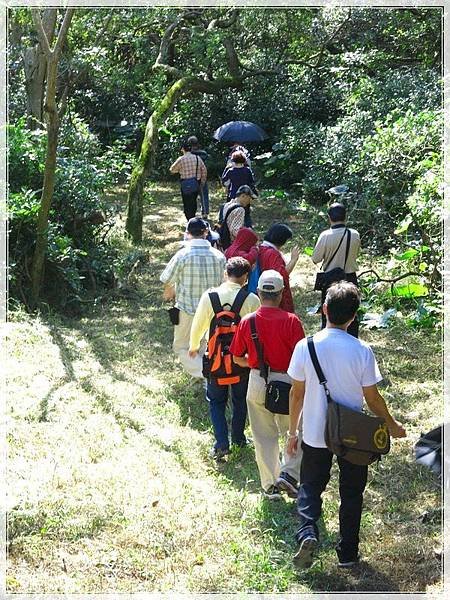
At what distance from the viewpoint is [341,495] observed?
4.81 meters

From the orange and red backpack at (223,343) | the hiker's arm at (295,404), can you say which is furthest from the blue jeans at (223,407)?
the hiker's arm at (295,404)

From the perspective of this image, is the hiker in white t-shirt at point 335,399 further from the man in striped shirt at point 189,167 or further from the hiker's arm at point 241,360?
the man in striped shirt at point 189,167

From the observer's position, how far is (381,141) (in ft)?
40.2

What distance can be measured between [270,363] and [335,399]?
3.10 ft

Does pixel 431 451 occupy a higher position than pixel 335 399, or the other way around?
pixel 335 399

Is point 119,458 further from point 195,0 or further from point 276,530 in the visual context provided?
point 195,0

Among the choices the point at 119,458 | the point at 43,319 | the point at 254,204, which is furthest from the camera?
the point at 254,204

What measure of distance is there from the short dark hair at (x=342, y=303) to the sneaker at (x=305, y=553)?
3.95ft

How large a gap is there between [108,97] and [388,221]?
39.7ft

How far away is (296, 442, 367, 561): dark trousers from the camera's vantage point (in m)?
4.75

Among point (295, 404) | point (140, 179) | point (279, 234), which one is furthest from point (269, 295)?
point (140, 179)

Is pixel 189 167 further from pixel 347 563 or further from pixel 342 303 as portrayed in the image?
pixel 347 563

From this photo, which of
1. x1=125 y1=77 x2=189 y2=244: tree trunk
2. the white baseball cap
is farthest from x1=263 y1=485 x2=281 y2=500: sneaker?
x1=125 y1=77 x2=189 y2=244: tree trunk

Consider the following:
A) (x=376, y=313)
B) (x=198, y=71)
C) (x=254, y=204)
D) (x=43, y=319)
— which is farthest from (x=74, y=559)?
(x=198, y=71)
